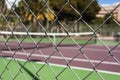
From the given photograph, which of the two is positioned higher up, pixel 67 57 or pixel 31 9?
pixel 31 9

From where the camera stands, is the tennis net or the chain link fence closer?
the chain link fence

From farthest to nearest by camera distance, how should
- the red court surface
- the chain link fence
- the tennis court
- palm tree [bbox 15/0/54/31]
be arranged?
the red court surface < the tennis court < palm tree [bbox 15/0/54/31] < the chain link fence

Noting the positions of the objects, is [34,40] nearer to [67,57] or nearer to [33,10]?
[67,57]

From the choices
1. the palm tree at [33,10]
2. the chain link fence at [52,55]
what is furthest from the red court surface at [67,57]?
the palm tree at [33,10]

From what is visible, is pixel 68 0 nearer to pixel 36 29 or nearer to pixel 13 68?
pixel 13 68

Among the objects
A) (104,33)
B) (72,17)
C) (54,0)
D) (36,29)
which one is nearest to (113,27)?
(104,33)

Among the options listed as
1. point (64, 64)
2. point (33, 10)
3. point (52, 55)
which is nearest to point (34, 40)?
point (52, 55)

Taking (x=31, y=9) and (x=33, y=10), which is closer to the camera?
Answer: (x=31, y=9)

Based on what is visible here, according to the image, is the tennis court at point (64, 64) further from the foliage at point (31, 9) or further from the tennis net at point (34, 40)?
the foliage at point (31, 9)

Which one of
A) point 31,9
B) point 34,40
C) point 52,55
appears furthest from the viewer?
point 31,9

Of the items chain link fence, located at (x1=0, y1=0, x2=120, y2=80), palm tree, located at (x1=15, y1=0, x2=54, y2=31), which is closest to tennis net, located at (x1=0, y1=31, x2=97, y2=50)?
chain link fence, located at (x1=0, y1=0, x2=120, y2=80)

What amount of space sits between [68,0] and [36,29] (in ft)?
106

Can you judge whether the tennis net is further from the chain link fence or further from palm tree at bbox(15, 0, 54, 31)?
palm tree at bbox(15, 0, 54, 31)

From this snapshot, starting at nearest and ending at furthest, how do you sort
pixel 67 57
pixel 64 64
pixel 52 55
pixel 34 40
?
pixel 64 64 < pixel 34 40 < pixel 52 55 < pixel 67 57
